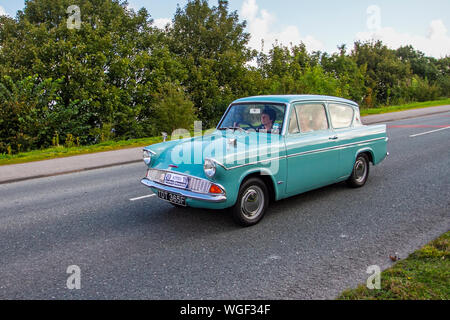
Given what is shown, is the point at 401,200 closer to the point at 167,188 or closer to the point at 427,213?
the point at 427,213

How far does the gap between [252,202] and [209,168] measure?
35.2 inches

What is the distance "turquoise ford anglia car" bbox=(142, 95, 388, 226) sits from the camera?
4.85 metres

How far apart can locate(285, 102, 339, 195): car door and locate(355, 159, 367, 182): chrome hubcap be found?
0.85 metres

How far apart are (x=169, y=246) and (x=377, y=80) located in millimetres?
39278

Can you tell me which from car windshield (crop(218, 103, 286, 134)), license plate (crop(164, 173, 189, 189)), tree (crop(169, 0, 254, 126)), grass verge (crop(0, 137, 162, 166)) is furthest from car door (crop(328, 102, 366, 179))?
tree (crop(169, 0, 254, 126))

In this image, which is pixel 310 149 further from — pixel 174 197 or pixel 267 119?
pixel 174 197

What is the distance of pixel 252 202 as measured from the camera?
5.20 metres

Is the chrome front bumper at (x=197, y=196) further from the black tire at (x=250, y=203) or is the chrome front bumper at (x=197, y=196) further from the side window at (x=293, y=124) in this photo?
the side window at (x=293, y=124)

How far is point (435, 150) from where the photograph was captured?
1059 centimetres

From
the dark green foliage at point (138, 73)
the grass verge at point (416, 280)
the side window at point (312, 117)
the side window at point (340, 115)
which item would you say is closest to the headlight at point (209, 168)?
the side window at point (312, 117)

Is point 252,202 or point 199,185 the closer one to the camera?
point 199,185

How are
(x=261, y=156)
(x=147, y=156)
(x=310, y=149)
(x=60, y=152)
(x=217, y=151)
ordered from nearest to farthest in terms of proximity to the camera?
(x=217, y=151) < (x=261, y=156) < (x=147, y=156) < (x=310, y=149) < (x=60, y=152)

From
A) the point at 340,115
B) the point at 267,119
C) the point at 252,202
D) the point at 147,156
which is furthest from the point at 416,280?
the point at 147,156
